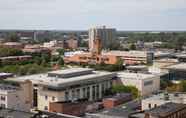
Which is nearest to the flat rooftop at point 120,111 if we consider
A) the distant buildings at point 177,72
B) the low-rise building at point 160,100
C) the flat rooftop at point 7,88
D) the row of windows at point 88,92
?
the low-rise building at point 160,100

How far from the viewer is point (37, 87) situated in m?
38.2

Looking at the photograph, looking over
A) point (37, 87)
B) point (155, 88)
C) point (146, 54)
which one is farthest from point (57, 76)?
point (146, 54)

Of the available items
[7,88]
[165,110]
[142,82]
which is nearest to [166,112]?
[165,110]

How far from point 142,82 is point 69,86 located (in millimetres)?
9667

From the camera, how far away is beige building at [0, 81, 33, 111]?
113 feet

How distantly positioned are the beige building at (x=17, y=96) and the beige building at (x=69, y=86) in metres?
1.06

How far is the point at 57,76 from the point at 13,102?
692 centimetres

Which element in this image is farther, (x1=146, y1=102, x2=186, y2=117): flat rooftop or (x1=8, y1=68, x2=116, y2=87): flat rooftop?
(x1=8, y1=68, x2=116, y2=87): flat rooftop

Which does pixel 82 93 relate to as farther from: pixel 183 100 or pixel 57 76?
pixel 183 100

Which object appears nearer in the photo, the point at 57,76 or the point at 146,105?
the point at 146,105

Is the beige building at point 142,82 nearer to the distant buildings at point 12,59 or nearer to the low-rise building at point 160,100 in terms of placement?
the low-rise building at point 160,100

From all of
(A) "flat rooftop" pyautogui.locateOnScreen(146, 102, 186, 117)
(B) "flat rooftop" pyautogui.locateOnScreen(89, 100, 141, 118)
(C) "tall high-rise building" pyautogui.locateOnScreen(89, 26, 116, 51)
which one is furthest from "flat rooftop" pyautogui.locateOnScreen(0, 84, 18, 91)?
(C) "tall high-rise building" pyautogui.locateOnScreen(89, 26, 116, 51)

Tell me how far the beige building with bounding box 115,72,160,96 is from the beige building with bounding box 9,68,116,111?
1826mm

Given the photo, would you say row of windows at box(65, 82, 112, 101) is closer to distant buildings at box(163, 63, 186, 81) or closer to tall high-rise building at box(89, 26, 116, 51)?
distant buildings at box(163, 63, 186, 81)
